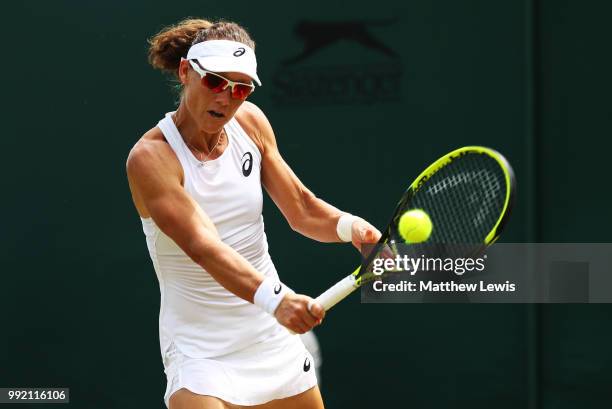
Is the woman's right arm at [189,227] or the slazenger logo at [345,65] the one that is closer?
the woman's right arm at [189,227]

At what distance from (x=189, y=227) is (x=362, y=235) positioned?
541 mm

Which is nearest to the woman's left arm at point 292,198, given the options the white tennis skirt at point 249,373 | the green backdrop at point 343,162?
the white tennis skirt at point 249,373

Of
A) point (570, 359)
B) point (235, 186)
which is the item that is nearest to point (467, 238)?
point (235, 186)

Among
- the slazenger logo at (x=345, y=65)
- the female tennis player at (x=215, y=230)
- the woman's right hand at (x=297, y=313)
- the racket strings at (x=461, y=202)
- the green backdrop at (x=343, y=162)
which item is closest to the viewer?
the woman's right hand at (x=297, y=313)

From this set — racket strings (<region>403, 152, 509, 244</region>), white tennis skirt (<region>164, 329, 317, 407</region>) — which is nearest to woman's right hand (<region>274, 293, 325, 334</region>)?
white tennis skirt (<region>164, 329, 317, 407</region>)

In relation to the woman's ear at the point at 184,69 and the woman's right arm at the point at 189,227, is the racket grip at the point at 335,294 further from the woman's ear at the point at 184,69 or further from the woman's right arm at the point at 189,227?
the woman's ear at the point at 184,69

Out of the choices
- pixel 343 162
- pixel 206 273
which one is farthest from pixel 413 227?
pixel 343 162

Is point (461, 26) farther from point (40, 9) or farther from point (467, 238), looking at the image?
point (40, 9)

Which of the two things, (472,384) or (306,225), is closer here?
(306,225)

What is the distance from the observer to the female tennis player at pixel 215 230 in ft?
9.96

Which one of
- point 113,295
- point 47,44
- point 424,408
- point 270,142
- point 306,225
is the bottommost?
point 424,408

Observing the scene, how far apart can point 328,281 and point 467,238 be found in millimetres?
1276

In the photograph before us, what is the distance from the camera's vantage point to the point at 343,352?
4.84 metres

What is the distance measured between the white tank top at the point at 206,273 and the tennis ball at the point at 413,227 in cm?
42
